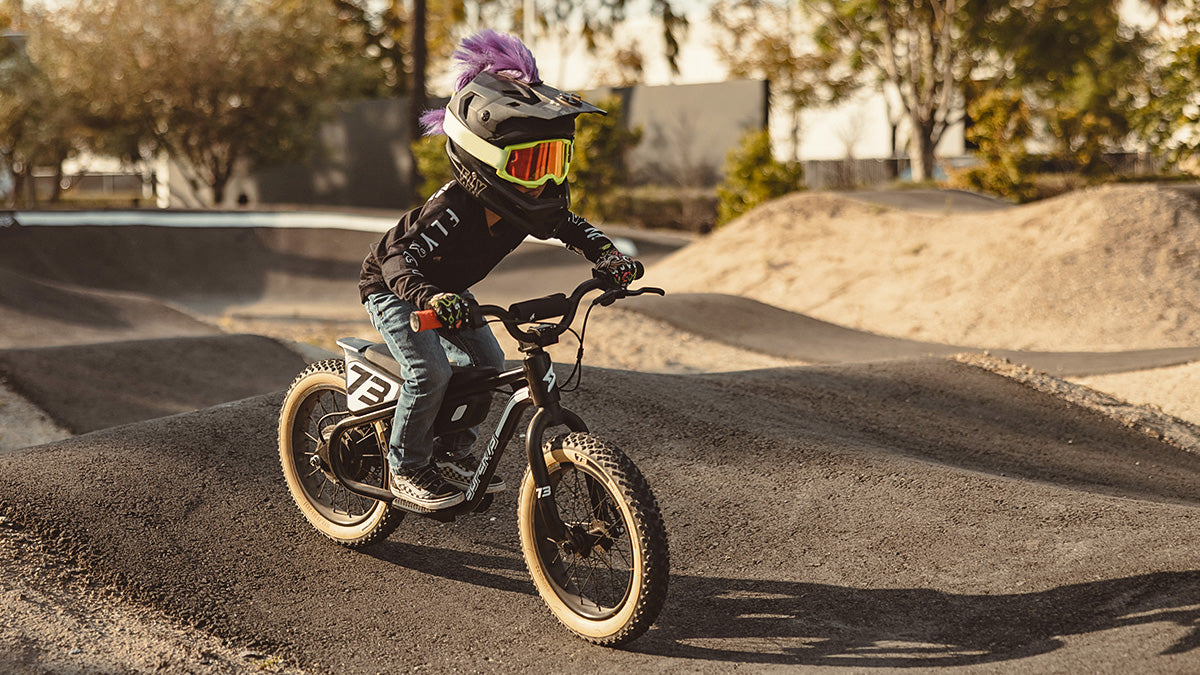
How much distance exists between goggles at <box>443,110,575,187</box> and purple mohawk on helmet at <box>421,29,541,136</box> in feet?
0.98

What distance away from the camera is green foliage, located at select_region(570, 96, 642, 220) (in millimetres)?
26203

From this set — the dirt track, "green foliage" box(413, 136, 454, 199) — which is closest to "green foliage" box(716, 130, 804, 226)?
"green foliage" box(413, 136, 454, 199)

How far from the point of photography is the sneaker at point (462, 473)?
14.4 ft

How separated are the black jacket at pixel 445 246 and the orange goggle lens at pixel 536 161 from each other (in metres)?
0.23

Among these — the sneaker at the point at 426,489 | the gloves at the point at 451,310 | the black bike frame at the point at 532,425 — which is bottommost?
the sneaker at the point at 426,489

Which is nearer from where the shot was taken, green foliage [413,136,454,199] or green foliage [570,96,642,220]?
green foliage [570,96,642,220]

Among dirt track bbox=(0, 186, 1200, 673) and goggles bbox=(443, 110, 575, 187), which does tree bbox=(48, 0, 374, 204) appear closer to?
dirt track bbox=(0, 186, 1200, 673)

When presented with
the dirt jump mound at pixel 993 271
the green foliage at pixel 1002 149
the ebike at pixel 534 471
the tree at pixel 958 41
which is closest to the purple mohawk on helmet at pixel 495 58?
the ebike at pixel 534 471

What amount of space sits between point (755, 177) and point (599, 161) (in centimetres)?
533

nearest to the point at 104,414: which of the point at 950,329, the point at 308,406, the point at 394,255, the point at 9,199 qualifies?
the point at 308,406

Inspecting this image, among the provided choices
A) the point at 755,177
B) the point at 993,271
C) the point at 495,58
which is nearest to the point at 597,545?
the point at 495,58

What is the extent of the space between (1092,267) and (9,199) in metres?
36.5

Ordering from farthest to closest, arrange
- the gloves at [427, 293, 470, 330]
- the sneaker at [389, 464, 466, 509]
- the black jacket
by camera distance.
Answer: the sneaker at [389, 464, 466, 509], the black jacket, the gloves at [427, 293, 470, 330]

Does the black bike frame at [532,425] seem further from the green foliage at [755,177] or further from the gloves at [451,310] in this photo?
the green foliage at [755,177]
